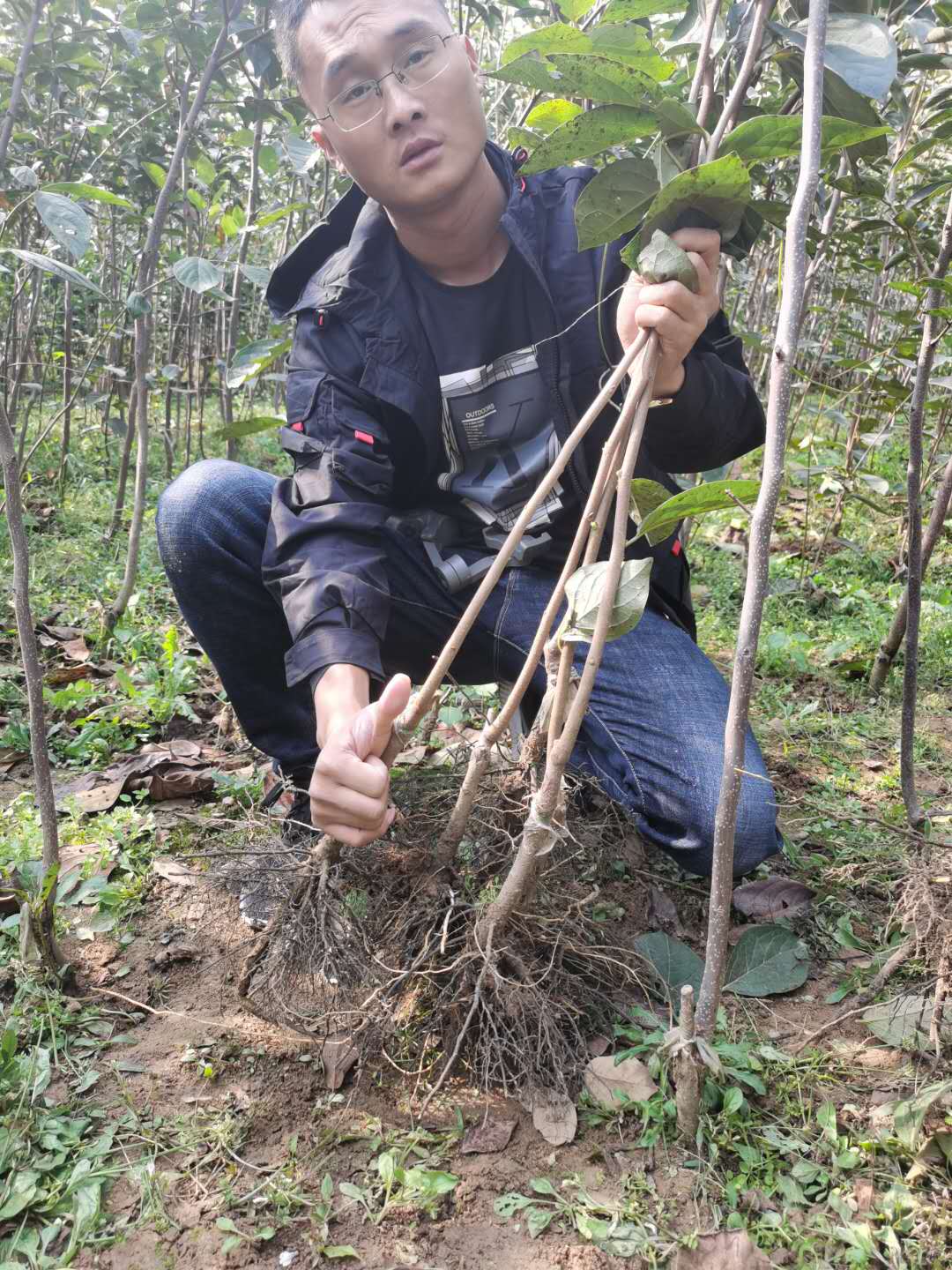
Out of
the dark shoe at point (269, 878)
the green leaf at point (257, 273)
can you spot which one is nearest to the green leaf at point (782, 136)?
the dark shoe at point (269, 878)

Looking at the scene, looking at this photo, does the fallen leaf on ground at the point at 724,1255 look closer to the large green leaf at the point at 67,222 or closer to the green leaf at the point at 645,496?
the green leaf at the point at 645,496

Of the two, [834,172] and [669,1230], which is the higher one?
[834,172]

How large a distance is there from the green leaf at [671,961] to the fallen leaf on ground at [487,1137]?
0.28 metres

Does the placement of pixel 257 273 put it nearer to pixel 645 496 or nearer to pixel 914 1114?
pixel 645 496

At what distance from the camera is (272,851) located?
4.27 feet

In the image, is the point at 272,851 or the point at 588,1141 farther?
the point at 272,851

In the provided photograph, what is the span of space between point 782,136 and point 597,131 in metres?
0.19

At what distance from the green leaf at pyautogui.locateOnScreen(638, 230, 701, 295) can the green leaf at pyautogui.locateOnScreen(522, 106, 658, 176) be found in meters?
0.10

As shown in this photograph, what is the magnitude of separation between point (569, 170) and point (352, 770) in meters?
1.29

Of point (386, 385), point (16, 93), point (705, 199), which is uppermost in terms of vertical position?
point (16, 93)

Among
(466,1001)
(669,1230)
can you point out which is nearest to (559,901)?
(466,1001)

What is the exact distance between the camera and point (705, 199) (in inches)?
37.5

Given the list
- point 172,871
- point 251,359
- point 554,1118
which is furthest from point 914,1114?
point 251,359

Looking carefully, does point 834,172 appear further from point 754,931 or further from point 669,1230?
point 669,1230
